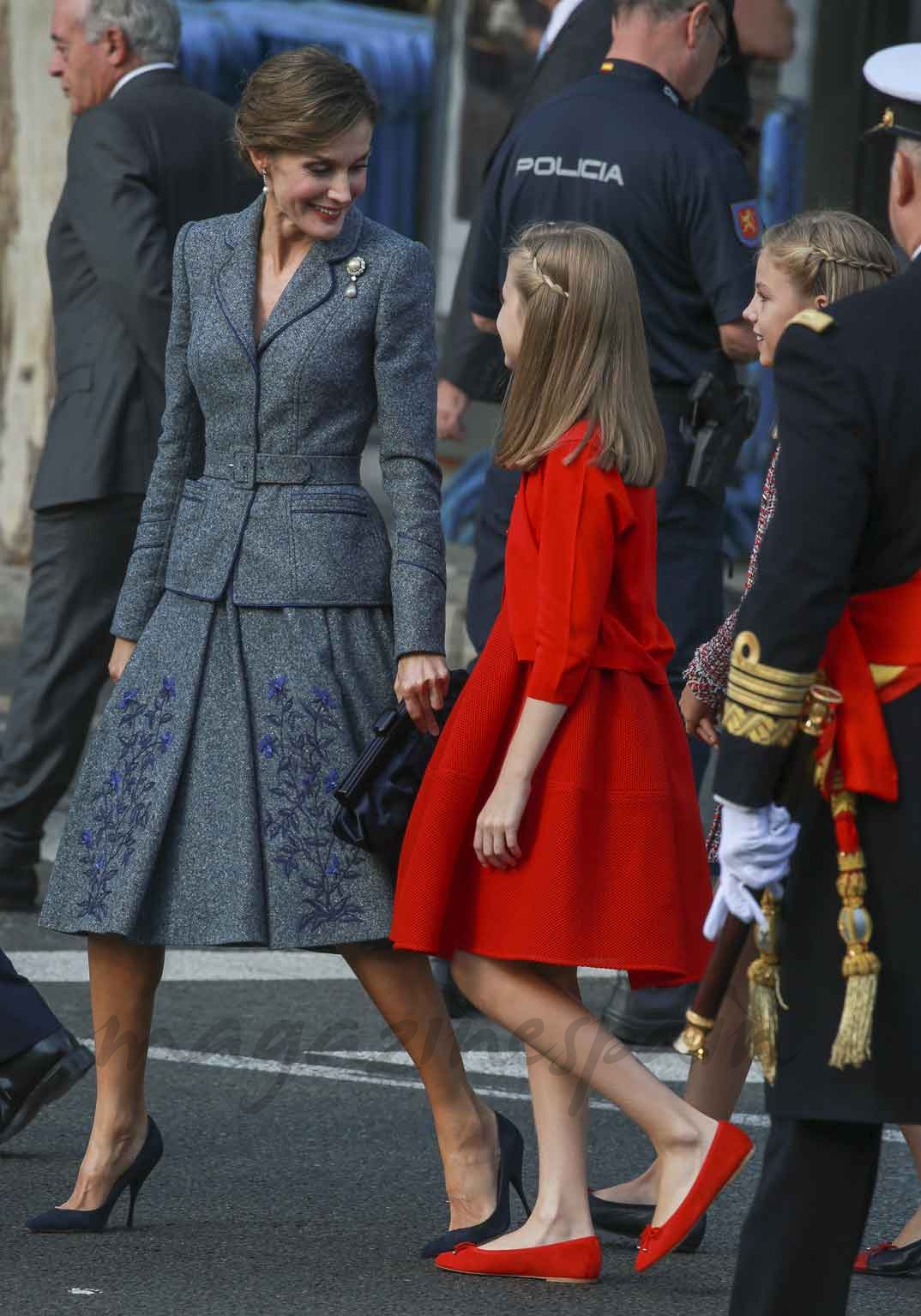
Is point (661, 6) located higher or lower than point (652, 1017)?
higher

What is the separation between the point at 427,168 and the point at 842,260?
9334mm

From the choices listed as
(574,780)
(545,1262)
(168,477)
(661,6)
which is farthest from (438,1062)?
(661,6)

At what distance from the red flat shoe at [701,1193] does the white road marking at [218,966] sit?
1.99 metres

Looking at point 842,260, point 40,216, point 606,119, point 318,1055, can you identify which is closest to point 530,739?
point 842,260

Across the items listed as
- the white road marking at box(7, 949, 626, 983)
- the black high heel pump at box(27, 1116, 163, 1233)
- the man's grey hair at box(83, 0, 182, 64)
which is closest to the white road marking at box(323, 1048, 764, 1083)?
the white road marking at box(7, 949, 626, 983)

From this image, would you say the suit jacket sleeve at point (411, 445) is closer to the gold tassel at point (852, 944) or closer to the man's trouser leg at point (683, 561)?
the gold tassel at point (852, 944)

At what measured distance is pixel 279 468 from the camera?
4199 mm

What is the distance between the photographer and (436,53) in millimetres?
12742

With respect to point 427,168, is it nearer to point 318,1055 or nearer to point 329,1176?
point 318,1055

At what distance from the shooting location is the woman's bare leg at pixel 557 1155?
4.00m

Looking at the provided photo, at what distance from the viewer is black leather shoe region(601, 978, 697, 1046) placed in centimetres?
549

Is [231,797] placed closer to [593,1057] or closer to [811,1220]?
[593,1057]

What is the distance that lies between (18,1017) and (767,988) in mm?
1700

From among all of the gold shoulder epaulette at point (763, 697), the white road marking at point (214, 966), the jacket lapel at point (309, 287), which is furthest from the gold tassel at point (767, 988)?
the white road marking at point (214, 966)
